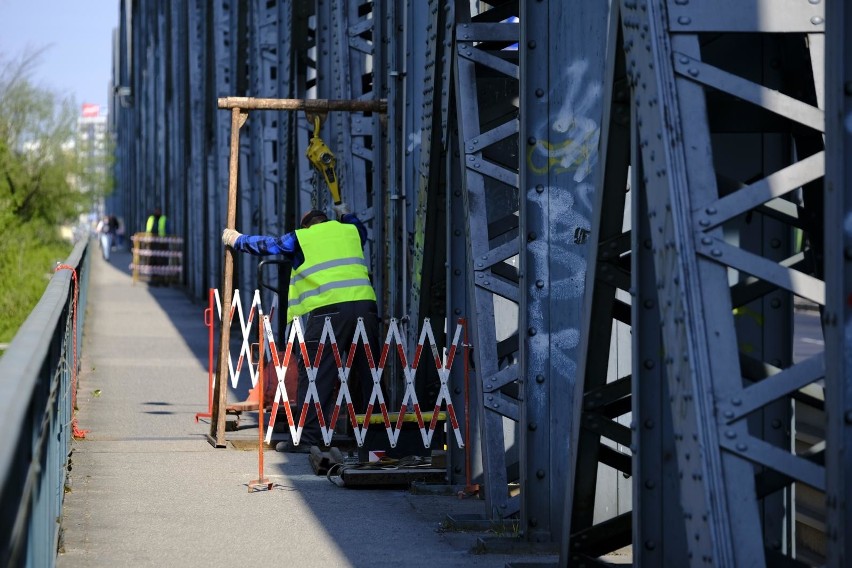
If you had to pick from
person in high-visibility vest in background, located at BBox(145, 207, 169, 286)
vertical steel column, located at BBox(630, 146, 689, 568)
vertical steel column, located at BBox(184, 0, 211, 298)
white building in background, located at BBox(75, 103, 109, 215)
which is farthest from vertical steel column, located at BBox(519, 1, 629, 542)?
white building in background, located at BBox(75, 103, 109, 215)

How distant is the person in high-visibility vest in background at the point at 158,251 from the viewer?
141 feet

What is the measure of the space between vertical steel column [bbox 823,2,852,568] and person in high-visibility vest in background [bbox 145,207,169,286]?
39209 mm

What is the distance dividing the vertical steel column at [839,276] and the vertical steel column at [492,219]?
3.80 metres

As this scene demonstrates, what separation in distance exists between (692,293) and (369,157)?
32.2ft

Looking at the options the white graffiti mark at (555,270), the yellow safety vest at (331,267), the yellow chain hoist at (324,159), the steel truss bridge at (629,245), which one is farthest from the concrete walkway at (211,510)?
the yellow chain hoist at (324,159)

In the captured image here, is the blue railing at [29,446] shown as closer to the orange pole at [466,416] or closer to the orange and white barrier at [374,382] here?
the orange pole at [466,416]

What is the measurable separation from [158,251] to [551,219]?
3669 cm

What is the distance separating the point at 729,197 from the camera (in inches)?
190

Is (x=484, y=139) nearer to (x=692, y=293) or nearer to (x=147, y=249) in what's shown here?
(x=692, y=293)

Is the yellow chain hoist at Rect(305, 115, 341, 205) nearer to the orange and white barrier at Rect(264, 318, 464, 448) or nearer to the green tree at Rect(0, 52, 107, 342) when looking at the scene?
the orange and white barrier at Rect(264, 318, 464, 448)

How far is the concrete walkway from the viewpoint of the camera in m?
7.73

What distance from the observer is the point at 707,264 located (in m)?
4.84

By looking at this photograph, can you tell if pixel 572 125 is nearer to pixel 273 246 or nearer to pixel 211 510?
pixel 211 510

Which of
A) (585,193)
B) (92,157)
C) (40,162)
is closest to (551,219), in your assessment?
(585,193)
